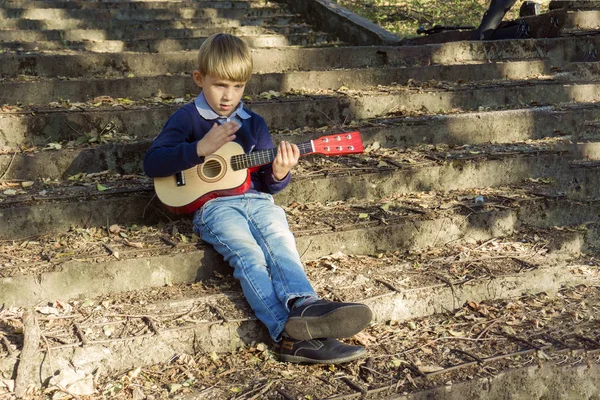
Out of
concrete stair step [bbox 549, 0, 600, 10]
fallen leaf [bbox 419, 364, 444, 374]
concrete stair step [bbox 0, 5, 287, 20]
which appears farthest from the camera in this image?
concrete stair step [bbox 0, 5, 287, 20]

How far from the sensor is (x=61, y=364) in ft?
10.8

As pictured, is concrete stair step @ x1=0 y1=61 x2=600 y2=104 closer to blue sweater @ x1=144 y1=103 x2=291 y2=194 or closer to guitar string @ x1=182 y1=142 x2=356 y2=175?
blue sweater @ x1=144 y1=103 x2=291 y2=194

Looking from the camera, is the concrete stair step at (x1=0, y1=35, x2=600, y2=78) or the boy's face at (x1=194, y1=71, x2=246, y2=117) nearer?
the boy's face at (x1=194, y1=71, x2=246, y2=117)

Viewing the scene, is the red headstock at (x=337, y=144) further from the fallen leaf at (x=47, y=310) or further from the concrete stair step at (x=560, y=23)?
the concrete stair step at (x=560, y=23)

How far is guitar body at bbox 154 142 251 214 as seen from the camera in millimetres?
4137

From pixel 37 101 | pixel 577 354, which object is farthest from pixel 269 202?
pixel 37 101

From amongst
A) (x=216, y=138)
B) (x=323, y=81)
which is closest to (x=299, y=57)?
(x=323, y=81)

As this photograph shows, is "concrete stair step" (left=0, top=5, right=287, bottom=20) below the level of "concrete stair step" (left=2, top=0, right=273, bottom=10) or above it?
below

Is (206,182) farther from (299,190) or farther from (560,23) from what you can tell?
(560,23)

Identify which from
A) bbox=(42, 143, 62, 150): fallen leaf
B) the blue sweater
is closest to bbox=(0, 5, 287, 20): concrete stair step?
bbox=(42, 143, 62, 150): fallen leaf

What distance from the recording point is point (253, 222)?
407 cm

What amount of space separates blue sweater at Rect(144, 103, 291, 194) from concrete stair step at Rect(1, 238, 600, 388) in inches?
21.5

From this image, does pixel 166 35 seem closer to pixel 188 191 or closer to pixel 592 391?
pixel 188 191

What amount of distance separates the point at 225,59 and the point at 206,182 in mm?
650
